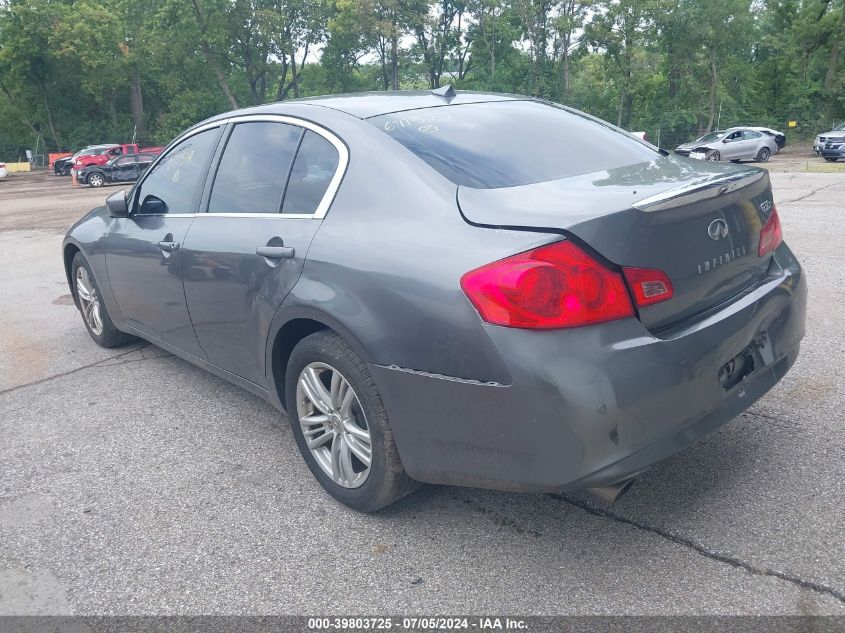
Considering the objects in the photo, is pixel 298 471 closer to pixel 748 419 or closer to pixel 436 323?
pixel 436 323

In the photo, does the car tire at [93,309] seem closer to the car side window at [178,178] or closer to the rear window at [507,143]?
the car side window at [178,178]

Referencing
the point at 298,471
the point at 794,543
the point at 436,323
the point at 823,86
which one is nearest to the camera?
the point at 436,323

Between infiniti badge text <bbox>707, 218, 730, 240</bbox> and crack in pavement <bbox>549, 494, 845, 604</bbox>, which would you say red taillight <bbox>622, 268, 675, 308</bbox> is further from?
crack in pavement <bbox>549, 494, 845, 604</bbox>

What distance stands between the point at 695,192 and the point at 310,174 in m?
1.59

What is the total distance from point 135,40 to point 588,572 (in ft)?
169

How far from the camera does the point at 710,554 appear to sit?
2.46 metres

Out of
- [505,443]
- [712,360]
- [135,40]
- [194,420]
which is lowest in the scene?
[194,420]

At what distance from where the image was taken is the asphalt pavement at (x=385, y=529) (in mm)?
2361

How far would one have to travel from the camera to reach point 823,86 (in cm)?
3747

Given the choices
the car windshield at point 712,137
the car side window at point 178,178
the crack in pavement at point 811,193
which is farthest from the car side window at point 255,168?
the car windshield at point 712,137

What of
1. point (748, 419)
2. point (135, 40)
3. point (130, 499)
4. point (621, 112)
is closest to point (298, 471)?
point (130, 499)

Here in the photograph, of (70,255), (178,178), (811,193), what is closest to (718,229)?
(178,178)

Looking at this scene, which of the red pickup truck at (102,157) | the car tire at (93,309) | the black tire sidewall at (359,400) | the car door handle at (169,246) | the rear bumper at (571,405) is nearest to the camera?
the rear bumper at (571,405)

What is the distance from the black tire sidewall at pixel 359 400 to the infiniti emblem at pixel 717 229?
1319 millimetres
